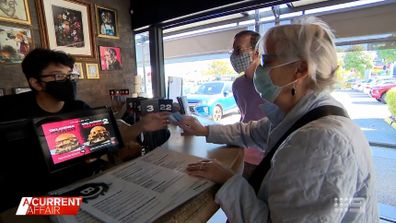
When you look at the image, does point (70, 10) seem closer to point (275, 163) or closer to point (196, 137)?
point (196, 137)

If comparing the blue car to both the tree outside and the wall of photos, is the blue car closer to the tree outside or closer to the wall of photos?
the tree outside

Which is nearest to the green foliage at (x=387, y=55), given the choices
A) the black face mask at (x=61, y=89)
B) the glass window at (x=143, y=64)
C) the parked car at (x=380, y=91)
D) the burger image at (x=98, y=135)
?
the parked car at (x=380, y=91)

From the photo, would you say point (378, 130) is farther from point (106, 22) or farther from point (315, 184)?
point (106, 22)

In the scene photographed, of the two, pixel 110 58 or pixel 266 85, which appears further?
pixel 110 58

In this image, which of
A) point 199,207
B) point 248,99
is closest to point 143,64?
point 248,99

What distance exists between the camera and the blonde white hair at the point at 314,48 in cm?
75

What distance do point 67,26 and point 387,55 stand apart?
412 cm

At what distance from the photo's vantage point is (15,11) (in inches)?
107

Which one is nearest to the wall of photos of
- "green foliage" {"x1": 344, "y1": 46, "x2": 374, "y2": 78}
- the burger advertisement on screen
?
the burger advertisement on screen

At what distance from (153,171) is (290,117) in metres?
0.52

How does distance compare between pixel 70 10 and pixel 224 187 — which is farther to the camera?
pixel 70 10

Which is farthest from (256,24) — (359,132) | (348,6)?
(359,132)

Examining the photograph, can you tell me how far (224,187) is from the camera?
68 centimetres

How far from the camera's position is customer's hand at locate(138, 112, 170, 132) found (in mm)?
1299
